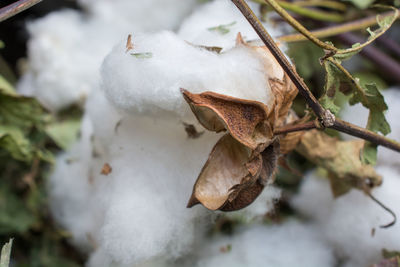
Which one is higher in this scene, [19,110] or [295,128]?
[295,128]

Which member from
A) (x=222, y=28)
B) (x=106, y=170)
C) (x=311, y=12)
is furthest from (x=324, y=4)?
(x=106, y=170)

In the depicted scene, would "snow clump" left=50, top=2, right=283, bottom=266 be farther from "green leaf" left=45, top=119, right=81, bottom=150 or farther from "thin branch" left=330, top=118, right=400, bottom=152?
"green leaf" left=45, top=119, right=81, bottom=150

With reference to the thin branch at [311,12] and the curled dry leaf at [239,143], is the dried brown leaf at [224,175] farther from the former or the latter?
the thin branch at [311,12]

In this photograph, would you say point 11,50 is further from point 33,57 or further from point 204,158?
point 204,158

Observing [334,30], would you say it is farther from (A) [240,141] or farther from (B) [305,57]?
(A) [240,141]

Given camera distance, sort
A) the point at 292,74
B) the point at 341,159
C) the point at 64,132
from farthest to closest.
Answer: the point at 64,132, the point at 341,159, the point at 292,74

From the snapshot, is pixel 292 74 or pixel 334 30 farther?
pixel 334 30
